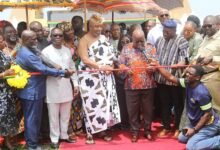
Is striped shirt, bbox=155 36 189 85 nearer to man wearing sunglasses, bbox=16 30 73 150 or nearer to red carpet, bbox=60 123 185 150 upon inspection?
red carpet, bbox=60 123 185 150

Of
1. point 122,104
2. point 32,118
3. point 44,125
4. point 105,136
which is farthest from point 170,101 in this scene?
point 32,118

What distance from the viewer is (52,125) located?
565 centimetres

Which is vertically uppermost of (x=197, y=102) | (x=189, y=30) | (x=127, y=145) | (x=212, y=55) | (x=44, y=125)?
(x=189, y=30)

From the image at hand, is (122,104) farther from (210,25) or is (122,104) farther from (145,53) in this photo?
(210,25)

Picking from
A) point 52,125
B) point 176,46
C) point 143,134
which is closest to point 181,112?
point 143,134

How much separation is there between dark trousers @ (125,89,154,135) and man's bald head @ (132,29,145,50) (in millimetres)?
698

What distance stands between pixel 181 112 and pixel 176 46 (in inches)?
44.8

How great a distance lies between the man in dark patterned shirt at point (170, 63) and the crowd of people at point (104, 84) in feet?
0.05

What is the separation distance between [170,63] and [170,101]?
70cm

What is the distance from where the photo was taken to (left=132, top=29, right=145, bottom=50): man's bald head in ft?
18.3

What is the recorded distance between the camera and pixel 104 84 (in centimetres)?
582

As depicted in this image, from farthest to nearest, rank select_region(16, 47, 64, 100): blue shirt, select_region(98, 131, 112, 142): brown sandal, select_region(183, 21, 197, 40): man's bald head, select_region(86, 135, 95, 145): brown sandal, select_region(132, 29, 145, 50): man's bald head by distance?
select_region(183, 21, 197, 40): man's bald head → select_region(98, 131, 112, 142): brown sandal → select_region(86, 135, 95, 145): brown sandal → select_region(132, 29, 145, 50): man's bald head → select_region(16, 47, 64, 100): blue shirt

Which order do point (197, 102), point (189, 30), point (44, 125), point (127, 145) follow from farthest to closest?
1. point (189, 30)
2. point (44, 125)
3. point (127, 145)
4. point (197, 102)

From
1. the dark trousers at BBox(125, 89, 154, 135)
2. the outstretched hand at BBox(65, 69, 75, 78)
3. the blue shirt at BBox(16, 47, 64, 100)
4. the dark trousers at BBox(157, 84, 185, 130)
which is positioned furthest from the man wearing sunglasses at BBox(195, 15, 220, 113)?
the blue shirt at BBox(16, 47, 64, 100)
